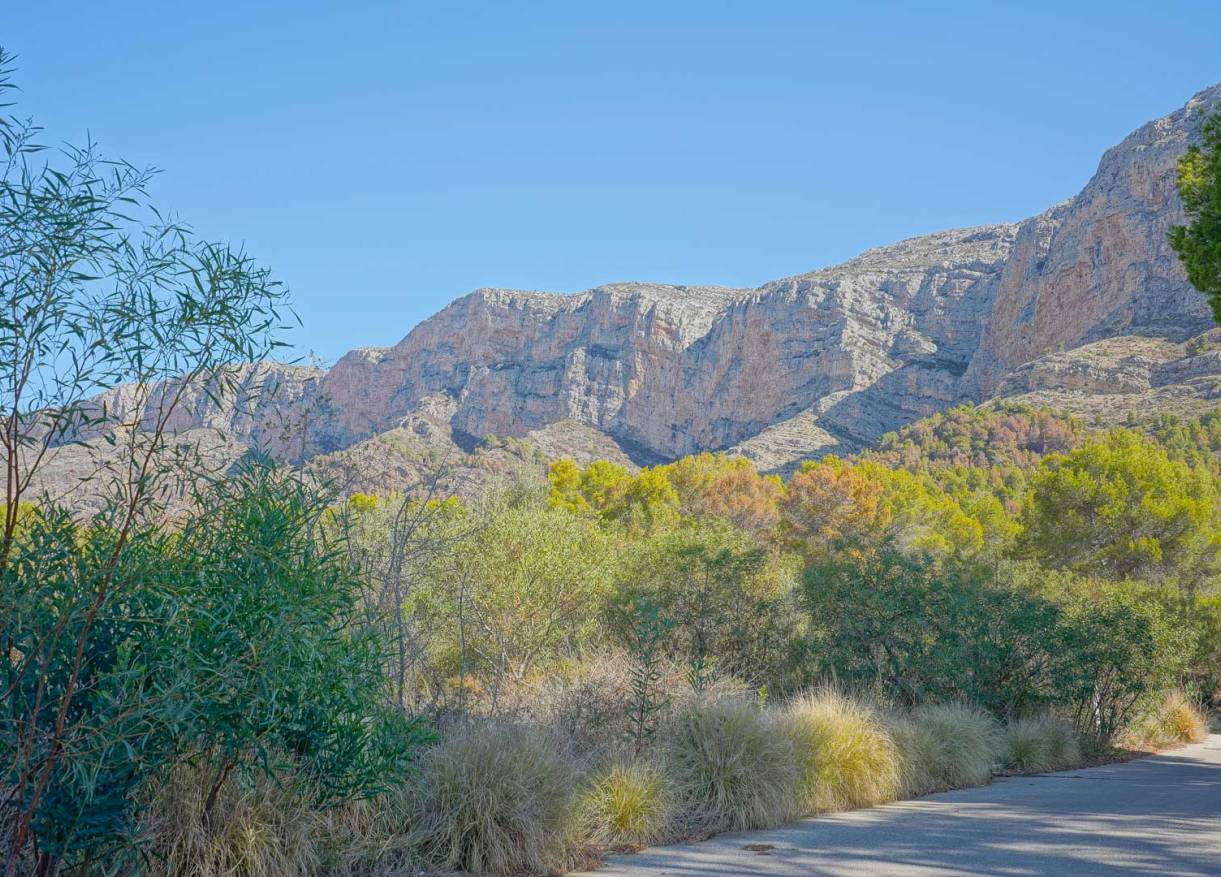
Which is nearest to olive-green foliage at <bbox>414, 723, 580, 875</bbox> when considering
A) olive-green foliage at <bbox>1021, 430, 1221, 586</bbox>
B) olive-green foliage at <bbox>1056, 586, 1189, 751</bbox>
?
olive-green foliage at <bbox>1056, 586, 1189, 751</bbox>

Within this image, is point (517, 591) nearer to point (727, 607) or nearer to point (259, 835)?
point (727, 607)

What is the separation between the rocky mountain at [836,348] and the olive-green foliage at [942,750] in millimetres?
37109

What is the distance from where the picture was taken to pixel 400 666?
794cm

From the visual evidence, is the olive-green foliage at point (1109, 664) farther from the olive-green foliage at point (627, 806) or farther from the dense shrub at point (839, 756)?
the olive-green foliage at point (627, 806)

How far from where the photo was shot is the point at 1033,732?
14477 mm

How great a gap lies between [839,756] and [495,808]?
4.32m

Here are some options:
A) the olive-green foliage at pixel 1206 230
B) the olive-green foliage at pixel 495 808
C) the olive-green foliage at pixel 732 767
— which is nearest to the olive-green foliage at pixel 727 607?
the olive-green foliage at pixel 732 767

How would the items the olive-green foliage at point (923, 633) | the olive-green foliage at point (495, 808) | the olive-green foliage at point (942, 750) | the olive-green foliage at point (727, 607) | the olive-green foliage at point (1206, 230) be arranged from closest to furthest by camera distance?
1. the olive-green foliage at point (495, 808)
2. the olive-green foliage at point (942, 750)
3. the olive-green foliage at point (1206, 230)
4. the olive-green foliage at point (923, 633)
5. the olive-green foliage at point (727, 607)

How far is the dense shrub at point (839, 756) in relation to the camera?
29.3 feet

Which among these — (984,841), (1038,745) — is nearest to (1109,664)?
(1038,745)

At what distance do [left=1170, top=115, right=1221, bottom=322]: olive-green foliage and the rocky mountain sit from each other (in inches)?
1517

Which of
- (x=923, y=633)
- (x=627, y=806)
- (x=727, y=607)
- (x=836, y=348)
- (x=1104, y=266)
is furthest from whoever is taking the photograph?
(x=836, y=348)

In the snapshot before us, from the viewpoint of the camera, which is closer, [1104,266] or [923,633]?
[923,633]

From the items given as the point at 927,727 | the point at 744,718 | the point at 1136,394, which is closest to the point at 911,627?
the point at 927,727
